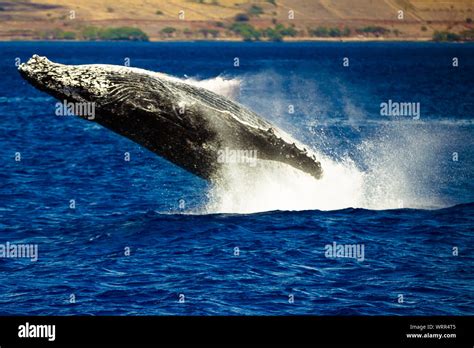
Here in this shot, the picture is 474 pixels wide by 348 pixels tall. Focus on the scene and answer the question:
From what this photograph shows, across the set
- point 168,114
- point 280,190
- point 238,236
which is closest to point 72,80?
point 168,114

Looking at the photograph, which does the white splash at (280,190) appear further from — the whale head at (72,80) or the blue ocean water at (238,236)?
the whale head at (72,80)

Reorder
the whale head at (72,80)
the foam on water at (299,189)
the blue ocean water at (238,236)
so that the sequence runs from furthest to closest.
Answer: the foam on water at (299,189), the whale head at (72,80), the blue ocean water at (238,236)

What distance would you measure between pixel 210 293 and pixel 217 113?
486 centimetres

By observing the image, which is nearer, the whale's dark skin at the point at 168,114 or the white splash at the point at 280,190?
the whale's dark skin at the point at 168,114

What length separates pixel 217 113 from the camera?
22375mm

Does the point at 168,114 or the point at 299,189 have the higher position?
the point at 168,114

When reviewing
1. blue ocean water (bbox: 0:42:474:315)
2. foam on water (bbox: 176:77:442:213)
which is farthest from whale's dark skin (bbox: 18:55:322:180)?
blue ocean water (bbox: 0:42:474:315)

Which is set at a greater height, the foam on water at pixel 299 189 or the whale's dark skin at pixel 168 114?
the whale's dark skin at pixel 168 114

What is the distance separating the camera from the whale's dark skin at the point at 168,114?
21.6 meters

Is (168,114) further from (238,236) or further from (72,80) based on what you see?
(238,236)

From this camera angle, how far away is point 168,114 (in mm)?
22125

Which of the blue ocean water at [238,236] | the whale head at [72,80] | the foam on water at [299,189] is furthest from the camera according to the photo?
the foam on water at [299,189]

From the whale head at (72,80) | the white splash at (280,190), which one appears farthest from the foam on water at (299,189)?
the whale head at (72,80)
